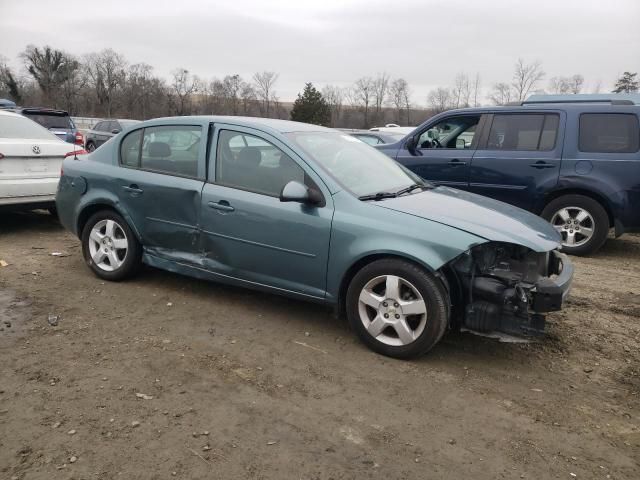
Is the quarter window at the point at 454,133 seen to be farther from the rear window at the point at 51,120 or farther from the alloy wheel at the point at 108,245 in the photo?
the rear window at the point at 51,120

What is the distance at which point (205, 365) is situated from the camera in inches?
141

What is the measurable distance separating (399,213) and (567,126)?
13.5 ft

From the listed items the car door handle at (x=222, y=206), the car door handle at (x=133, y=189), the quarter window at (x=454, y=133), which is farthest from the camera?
the quarter window at (x=454, y=133)

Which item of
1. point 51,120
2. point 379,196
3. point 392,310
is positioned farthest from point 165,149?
point 51,120

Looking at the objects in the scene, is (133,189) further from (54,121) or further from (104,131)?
(104,131)

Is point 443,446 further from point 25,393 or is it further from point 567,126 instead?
point 567,126

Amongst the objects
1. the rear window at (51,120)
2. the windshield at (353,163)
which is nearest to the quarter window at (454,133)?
the windshield at (353,163)

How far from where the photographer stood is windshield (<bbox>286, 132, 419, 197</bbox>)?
417cm

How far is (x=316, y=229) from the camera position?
3.90 m

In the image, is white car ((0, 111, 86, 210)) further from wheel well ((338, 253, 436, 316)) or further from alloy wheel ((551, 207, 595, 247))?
alloy wheel ((551, 207, 595, 247))

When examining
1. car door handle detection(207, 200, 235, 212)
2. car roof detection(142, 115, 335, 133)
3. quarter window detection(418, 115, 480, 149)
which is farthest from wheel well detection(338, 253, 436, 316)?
Result: quarter window detection(418, 115, 480, 149)

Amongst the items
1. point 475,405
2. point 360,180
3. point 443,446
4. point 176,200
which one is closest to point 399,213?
point 360,180

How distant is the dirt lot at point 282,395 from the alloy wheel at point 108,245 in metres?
0.30

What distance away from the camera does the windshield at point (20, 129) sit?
681cm
